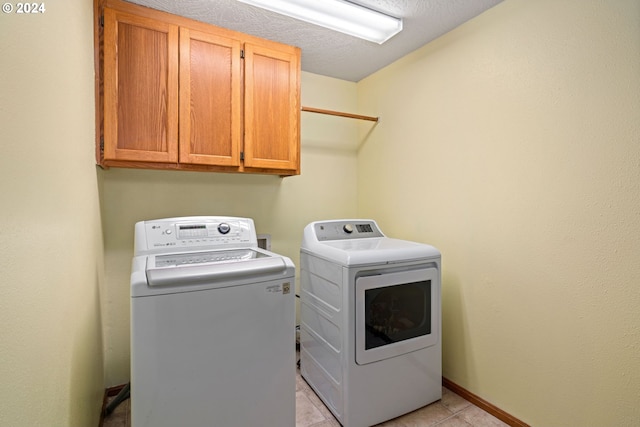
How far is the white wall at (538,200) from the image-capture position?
133 centimetres

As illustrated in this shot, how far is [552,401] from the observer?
1.55 meters

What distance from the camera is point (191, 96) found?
Result: 6.14ft

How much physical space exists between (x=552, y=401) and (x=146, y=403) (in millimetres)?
1912

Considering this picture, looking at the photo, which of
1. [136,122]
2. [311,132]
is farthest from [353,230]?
[136,122]

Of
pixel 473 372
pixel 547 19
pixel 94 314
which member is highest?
pixel 547 19

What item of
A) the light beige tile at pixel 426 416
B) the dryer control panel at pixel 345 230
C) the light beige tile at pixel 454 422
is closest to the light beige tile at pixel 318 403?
the light beige tile at pixel 426 416

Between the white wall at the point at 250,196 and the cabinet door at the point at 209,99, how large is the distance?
1.30 ft

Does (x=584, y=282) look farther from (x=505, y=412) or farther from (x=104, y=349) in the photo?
(x=104, y=349)

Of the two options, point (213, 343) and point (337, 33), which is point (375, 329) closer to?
point (213, 343)

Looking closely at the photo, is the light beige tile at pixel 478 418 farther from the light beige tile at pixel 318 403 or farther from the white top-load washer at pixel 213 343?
the white top-load washer at pixel 213 343

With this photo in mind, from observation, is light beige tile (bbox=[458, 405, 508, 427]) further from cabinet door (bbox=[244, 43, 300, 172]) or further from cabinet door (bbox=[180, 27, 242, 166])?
cabinet door (bbox=[180, 27, 242, 166])

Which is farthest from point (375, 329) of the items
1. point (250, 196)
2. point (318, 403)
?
point (250, 196)

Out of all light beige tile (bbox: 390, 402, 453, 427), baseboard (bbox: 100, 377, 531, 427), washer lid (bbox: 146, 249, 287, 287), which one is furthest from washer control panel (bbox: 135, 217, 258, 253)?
light beige tile (bbox: 390, 402, 453, 427)

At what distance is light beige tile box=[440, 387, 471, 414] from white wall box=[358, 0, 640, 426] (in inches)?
3.9
